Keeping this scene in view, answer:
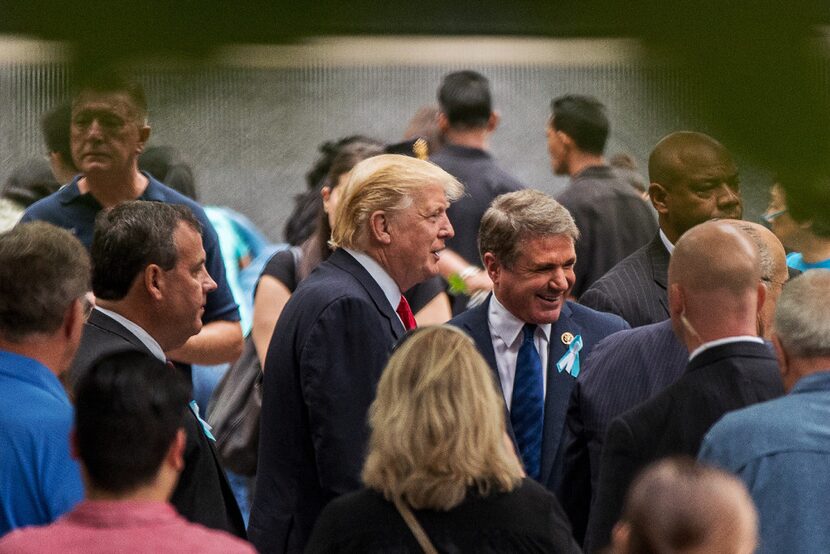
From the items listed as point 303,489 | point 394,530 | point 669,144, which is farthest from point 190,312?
point 669,144

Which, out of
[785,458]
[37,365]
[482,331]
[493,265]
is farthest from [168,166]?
[493,265]

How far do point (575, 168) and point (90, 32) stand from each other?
1.33 meters

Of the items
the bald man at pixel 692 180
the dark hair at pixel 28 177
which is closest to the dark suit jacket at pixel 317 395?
the bald man at pixel 692 180

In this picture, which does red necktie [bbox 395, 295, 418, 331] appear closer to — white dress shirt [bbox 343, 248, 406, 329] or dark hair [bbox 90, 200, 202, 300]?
white dress shirt [bbox 343, 248, 406, 329]

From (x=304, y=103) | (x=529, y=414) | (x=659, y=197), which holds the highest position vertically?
(x=304, y=103)

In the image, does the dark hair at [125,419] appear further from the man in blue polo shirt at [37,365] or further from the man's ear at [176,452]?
the man in blue polo shirt at [37,365]

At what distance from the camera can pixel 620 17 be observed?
36.4 inches

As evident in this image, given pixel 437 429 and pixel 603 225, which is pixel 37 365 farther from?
pixel 603 225

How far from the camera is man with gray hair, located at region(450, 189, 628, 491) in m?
3.56

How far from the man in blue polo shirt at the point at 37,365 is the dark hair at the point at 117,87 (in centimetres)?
152

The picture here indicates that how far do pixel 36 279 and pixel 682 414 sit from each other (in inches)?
51.3

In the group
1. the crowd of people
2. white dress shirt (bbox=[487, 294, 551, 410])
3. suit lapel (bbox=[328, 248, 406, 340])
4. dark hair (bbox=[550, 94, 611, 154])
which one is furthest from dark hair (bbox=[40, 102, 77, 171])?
white dress shirt (bbox=[487, 294, 551, 410])

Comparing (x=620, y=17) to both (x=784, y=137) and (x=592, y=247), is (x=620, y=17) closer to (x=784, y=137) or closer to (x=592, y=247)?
(x=784, y=137)

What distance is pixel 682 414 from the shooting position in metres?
2.73
